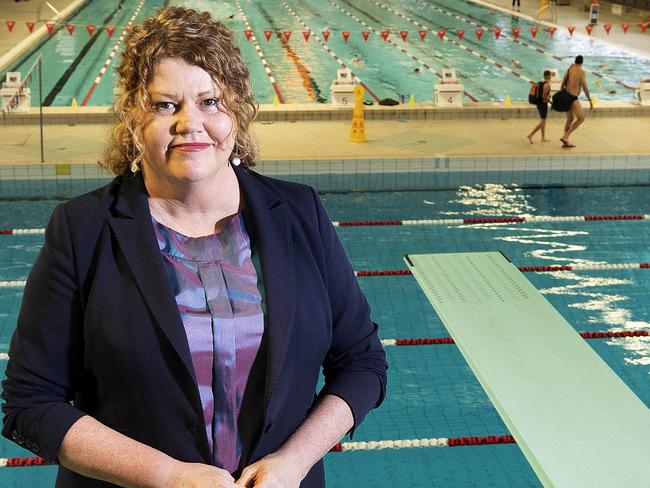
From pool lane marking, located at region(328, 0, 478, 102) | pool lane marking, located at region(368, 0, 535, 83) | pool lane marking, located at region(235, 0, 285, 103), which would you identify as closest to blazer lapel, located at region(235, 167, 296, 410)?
pool lane marking, located at region(235, 0, 285, 103)

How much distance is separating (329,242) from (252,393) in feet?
0.92

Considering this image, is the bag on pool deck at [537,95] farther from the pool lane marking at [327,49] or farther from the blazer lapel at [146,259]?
the blazer lapel at [146,259]

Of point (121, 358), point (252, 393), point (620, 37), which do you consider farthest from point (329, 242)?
point (620, 37)

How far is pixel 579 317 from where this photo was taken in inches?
210

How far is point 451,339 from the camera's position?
16.2ft

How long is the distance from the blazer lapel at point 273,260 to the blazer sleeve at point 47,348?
29 cm

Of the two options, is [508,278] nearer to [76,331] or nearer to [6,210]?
[6,210]

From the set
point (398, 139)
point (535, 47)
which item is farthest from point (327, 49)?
point (398, 139)

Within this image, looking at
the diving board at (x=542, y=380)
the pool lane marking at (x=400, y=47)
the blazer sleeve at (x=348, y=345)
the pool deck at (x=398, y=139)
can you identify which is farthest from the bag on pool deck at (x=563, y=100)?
the blazer sleeve at (x=348, y=345)

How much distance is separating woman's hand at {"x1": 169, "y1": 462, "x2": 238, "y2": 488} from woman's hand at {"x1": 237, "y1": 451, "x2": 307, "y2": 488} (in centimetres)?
3

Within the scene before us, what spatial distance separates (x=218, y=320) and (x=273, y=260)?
0.14 m

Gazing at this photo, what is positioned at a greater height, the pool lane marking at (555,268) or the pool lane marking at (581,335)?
the pool lane marking at (555,268)

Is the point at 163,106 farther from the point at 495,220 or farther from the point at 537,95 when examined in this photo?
the point at 537,95

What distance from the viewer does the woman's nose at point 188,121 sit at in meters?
1.42
